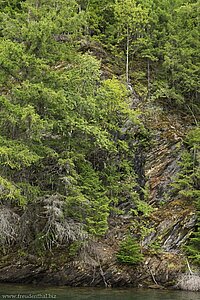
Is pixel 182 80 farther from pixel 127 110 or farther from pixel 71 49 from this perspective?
pixel 71 49

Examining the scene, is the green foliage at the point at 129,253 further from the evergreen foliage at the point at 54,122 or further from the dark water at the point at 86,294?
the dark water at the point at 86,294

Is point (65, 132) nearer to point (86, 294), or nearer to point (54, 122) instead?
point (54, 122)

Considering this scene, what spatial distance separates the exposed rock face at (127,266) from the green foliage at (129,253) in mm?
265

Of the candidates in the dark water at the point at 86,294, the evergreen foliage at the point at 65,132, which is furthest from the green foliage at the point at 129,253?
the dark water at the point at 86,294

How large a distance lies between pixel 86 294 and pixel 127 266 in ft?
10.5

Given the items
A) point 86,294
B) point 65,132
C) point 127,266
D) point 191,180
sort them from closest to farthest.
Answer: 1. point 86,294
2. point 127,266
3. point 65,132
4. point 191,180

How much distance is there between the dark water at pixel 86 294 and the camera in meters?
13.4

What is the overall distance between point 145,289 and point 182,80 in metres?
14.1

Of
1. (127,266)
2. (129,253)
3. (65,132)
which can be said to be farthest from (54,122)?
(127,266)

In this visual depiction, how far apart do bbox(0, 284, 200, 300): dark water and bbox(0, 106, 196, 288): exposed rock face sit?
104 centimetres

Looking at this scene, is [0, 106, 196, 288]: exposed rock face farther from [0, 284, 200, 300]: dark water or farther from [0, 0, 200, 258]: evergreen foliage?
[0, 284, 200, 300]: dark water

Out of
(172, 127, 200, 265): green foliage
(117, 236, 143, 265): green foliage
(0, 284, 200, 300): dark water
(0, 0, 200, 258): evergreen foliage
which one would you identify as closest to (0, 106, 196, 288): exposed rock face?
(117, 236, 143, 265): green foliage

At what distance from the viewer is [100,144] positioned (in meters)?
18.7

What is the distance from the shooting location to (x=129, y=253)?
680 inches
